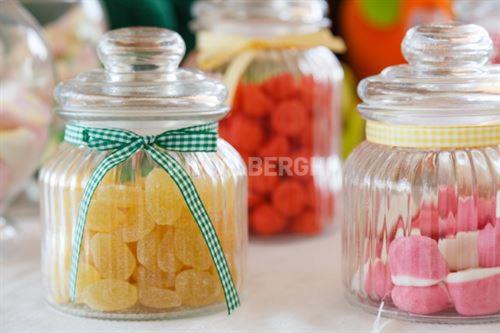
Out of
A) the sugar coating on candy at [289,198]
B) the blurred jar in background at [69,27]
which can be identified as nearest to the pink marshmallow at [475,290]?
the sugar coating on candy at [289,198]

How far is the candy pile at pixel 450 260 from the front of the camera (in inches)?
28.2

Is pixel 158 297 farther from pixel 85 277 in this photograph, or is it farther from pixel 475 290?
pixel 475 290

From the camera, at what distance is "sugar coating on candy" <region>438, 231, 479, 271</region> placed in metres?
0.72

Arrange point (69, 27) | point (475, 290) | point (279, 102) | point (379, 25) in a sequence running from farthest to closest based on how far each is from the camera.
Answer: point (379, 25) < point (69, 27) < point (279, 102) < point (475, 290)

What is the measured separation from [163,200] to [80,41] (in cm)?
58

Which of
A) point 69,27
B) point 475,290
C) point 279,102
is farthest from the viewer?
point 69,27

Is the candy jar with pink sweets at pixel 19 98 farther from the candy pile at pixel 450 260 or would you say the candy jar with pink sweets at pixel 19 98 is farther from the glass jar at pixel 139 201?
the candy pile at pixel 450 260

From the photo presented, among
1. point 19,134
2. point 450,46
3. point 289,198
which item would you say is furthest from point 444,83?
point 19,134

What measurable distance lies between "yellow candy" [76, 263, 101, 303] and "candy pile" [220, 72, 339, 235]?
1.05ft

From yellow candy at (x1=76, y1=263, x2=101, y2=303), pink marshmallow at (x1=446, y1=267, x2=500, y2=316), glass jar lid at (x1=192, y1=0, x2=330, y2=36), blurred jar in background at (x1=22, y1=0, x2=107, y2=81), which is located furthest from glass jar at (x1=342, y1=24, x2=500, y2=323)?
blurred jar in background at (x1=22, y1=0, x2=107, y2=81)

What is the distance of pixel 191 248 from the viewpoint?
755 millimetres

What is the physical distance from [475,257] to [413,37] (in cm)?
19

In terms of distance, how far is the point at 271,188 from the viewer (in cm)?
104

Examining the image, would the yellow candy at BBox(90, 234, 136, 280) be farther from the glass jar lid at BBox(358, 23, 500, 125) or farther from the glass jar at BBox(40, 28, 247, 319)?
the glass jar lid at BBox(358, 23, 500, 125)
